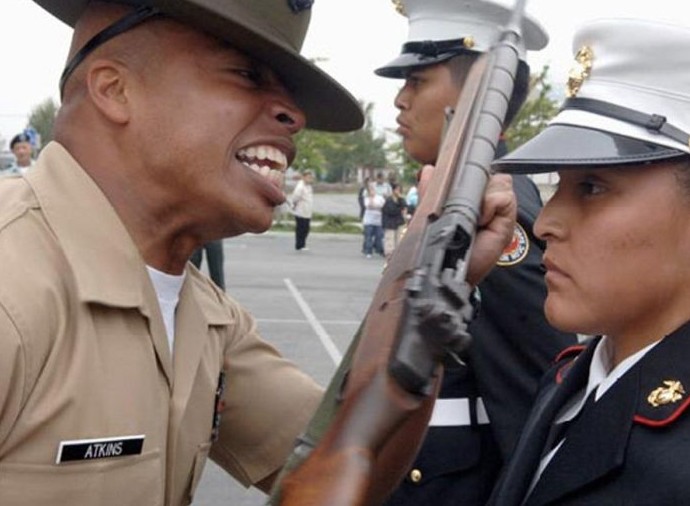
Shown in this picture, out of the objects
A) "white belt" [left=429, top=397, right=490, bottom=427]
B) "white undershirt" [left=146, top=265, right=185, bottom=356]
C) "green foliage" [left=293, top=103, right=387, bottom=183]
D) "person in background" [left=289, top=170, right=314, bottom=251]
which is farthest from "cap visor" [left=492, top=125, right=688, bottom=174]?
"green foliage" [left=293, top=103, right=387, bottom=183]

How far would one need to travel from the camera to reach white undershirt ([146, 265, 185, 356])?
2.13 m

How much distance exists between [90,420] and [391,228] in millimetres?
18652

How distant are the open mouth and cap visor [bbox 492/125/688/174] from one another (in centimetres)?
46

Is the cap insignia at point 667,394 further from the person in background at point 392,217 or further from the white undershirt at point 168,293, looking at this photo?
the person in background at point 392,217

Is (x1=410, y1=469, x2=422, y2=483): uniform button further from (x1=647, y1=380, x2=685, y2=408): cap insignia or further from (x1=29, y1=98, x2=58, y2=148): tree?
(x1=29, y1=98, x2=58, y2=148): tree

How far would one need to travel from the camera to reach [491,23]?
121 inches

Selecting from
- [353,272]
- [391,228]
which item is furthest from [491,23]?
[391,228]

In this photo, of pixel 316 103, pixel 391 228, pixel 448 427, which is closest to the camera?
pixel 316 103

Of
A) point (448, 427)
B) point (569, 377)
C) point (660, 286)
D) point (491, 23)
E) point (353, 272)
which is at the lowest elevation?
point (353, 272)

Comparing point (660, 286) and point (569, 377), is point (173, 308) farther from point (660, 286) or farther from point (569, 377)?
point (660, 286)

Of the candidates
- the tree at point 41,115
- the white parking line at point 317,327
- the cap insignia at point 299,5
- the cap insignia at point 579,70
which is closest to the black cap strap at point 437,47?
the cap insignia at point 299,5

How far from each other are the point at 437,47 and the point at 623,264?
58.9 inches

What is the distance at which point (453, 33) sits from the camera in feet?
10.2

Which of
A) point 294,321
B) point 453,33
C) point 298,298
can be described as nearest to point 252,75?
point 453,33
